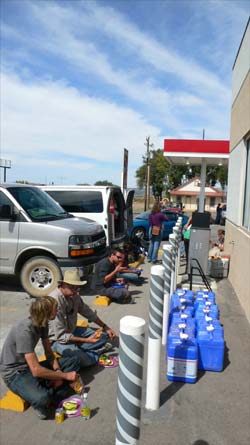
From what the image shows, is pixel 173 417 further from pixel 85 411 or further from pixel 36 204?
pixel 36 204

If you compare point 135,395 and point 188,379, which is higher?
point 135,395

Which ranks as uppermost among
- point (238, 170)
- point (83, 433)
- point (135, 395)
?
point (238, 170)

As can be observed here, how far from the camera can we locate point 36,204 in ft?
26.3

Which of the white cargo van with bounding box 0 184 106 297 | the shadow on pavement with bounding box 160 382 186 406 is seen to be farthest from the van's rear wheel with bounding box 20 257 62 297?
the shadow on pavement with bounding box 160 382 186 406

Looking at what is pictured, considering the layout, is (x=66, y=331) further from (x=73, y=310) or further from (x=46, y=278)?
(x=46, y=278)

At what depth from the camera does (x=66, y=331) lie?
4523 millimetres

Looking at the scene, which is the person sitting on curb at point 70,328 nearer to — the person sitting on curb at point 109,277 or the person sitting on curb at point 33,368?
the person sitting on curb at point 33,368

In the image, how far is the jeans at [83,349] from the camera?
435cm

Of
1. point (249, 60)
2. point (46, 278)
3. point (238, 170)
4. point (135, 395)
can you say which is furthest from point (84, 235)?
point (135, 395)

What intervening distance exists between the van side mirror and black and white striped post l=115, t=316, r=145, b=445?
5694mm

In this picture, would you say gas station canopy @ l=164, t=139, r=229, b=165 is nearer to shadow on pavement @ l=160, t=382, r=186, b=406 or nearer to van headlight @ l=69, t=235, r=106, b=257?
van headlight @ l=69, t=235, r=106, b=257

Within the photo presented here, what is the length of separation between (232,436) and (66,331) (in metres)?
2.03

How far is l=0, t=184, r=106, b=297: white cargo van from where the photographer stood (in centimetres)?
737

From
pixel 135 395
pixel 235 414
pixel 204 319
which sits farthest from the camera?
pixel 204 319
